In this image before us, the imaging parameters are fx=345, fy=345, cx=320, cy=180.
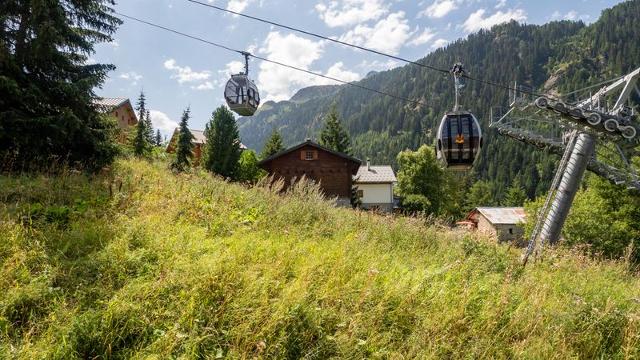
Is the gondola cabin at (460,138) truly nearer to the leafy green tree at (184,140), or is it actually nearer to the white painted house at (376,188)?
the leafy green tree at (184,140)

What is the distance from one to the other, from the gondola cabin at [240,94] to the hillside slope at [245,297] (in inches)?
143

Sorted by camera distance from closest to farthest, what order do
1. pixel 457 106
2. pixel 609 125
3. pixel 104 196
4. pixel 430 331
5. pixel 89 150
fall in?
1. pixel 430 331
2. pixel 104 196
3. pixel 457 106
4. pixel 89 150
5. pixel 609 125

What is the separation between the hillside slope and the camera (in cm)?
332

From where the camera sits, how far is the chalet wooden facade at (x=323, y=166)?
34.0 meters

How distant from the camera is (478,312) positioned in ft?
14.8

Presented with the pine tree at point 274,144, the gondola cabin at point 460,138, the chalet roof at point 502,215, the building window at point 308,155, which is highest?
the pine tree at point 274,144

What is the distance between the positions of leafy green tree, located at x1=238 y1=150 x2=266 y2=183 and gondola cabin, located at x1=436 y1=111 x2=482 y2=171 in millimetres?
31634

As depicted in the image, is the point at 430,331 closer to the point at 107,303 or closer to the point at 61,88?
the point at 107,303

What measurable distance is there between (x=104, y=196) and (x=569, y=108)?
56.8ft

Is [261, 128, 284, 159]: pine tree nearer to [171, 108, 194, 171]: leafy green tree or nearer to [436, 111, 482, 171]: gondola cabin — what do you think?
[171, 108, 194, 171]: leafy green tree

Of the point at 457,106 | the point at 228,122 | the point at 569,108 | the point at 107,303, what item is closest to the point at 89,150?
the point at 107,303

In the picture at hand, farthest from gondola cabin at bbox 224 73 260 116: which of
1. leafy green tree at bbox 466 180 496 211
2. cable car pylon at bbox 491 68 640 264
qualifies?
leafy green tree at bbox 466 180 496 211

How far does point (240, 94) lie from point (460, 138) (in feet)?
19.2

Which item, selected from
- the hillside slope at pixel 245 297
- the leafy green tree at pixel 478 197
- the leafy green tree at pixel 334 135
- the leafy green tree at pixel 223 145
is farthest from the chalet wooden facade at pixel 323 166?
the leafy green tree at pixel 478 197
